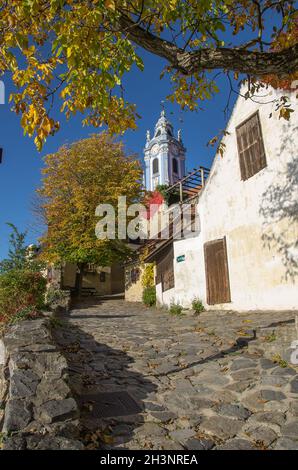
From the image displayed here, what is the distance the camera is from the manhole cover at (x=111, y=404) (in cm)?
441

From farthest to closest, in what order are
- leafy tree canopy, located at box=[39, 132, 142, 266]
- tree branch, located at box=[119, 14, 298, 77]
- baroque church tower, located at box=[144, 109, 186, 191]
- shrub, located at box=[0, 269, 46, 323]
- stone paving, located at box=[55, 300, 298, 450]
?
baroque church tower, located at box=[144, 109, 186, 191]
leafy tree canopy, located at box=[39, 132, 142, 266]
shrub, located at box=[0, 269, 46, 323]
tree branch, located at box=[119, 14, 298, 77]
stone paving, located at box=[55, 300, 298, 450]

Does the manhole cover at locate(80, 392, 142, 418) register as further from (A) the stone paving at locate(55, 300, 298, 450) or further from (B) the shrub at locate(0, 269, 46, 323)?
(B) the shrub at locate(0, 269, 46, 323)

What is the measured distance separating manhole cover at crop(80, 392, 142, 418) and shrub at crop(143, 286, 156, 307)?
46.0 ft

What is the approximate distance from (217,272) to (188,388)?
23.9ft

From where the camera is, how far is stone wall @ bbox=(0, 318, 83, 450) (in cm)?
321

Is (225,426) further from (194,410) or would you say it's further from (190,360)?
(190,360)

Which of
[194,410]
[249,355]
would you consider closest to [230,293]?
[249,355]

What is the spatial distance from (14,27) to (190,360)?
20.0 ft

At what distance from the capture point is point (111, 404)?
4684 millimetres

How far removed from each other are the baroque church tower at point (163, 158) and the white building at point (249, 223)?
1710 inches

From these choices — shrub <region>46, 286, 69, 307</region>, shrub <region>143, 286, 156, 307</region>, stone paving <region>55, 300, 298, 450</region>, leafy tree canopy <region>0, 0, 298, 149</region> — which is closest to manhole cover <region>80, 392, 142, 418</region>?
stone paving <region>55, 300, 298, 450</region>

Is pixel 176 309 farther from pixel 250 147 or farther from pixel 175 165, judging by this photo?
pixel 175 165

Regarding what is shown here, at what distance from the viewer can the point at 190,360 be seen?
21.9 feet

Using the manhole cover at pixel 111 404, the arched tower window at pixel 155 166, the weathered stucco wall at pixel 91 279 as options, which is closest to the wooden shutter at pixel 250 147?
the manhole cover at pixel 111 404
